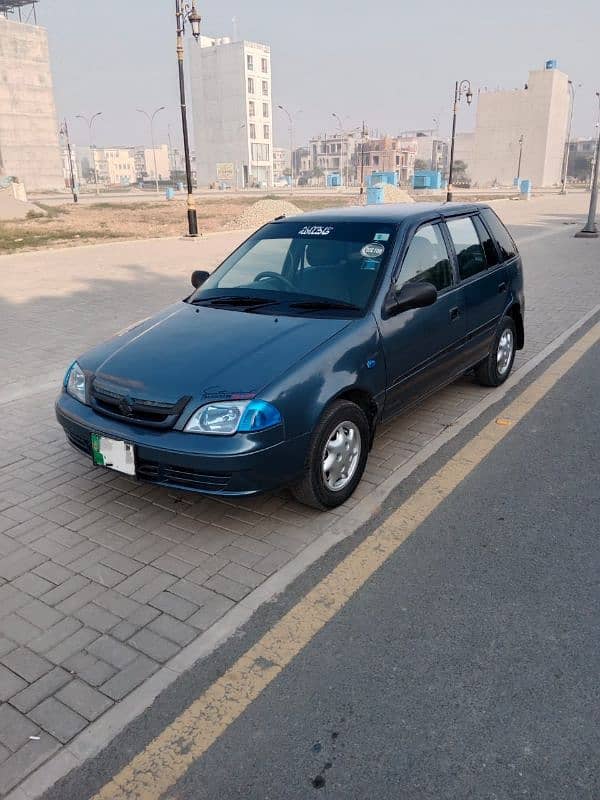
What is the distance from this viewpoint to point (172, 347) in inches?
158

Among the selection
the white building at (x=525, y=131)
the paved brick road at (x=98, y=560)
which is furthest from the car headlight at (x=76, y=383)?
the white building at (x=525, y=131)

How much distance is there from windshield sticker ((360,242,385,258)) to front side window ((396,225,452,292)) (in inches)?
7.0

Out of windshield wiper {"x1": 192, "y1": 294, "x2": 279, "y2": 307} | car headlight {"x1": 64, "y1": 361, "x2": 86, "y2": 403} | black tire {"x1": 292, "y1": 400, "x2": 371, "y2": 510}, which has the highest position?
windshield wiper {"x1": 192, "y1": 294, "x2": 279, "y2": 307}

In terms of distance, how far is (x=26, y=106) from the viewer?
83250mm

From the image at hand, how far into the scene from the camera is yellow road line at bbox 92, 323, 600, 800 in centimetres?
233

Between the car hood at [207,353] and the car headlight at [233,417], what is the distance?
68 millimetres

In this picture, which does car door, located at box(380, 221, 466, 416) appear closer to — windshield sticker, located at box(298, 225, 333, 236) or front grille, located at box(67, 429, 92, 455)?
windshield sticker, located at box(298, 225, 333, 236)

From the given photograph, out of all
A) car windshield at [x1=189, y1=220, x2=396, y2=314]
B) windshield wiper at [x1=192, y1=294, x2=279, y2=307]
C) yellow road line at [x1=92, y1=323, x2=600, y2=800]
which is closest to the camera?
yellow road line at [x1=92, y1=323, x2=600, y2=800]

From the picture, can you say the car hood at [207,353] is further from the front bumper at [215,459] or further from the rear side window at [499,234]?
the rear side window at [499,234]

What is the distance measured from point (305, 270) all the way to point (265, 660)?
8.93 ft

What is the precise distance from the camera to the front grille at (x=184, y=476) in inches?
138

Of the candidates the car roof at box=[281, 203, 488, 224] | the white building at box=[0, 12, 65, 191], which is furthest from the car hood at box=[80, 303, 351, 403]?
the white building at box=[0, 12, 65, 191]

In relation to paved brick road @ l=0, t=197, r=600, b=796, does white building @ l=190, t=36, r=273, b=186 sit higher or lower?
higher

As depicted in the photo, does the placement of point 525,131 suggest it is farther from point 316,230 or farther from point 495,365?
point 316,230
